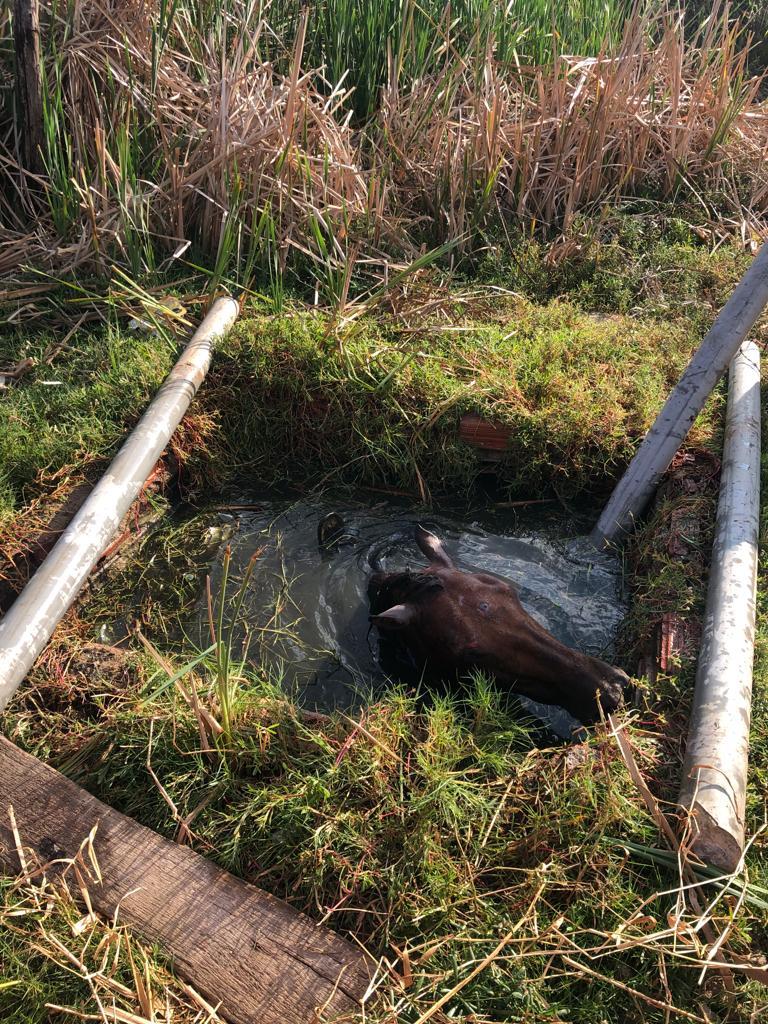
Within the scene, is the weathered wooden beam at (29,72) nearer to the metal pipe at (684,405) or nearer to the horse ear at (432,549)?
the horse ear at (432,549)

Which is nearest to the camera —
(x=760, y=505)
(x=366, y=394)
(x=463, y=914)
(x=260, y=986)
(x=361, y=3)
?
(x=260, y=986)

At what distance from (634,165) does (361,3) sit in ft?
7.31

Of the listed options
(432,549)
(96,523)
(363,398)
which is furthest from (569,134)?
(96,523)

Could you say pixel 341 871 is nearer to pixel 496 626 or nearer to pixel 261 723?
pixel 261 723

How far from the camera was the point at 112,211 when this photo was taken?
5293 mm

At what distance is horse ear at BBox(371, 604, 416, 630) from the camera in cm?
331

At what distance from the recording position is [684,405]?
155 inches

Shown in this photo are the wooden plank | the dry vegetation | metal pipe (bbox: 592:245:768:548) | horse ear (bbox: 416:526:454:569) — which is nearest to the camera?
the wooden plank

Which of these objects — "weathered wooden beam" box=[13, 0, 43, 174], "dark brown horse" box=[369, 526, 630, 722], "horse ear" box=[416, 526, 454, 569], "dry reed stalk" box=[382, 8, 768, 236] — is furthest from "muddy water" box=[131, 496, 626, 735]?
"weathered wooden beam" box=[13, 0, 43, 174]

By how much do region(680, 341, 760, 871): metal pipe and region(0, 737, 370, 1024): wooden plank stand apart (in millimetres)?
1077

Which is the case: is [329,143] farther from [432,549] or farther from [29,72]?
[432,549]

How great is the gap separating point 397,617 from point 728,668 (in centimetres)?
116

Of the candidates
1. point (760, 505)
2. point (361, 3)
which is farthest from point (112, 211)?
point (760, 505)

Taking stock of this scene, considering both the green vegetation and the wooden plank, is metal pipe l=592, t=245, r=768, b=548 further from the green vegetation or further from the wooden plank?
the wooden plank
